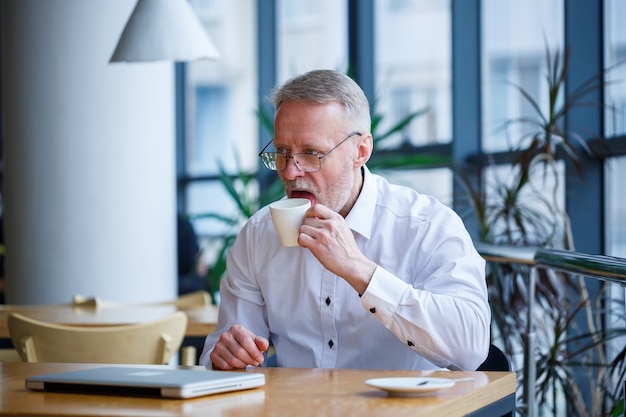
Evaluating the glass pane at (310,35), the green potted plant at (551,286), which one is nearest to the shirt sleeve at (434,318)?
the green potted plant at (551,286)

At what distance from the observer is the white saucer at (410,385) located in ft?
5.32

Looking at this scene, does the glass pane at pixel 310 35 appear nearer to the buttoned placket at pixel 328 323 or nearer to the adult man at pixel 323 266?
the adult man at pixel 323 266

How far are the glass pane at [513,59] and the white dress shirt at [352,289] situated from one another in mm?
2492

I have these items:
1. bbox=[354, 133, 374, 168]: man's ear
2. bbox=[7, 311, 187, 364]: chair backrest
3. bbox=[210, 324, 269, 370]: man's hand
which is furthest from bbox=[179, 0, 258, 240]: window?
bbox=[210, 324, 269, 370]: man's hand

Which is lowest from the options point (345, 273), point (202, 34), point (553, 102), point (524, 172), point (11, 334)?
point (11, 334)

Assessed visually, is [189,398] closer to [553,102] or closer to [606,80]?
[553,102]

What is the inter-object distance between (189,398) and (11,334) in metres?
1.76

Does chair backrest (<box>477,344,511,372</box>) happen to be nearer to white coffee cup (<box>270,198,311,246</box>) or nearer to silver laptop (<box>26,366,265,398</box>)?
white coffee cup (<box>270,198,311,246</box>)

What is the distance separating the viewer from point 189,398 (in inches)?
64.6

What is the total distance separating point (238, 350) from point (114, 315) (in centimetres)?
192

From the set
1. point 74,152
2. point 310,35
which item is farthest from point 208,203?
point 74,152

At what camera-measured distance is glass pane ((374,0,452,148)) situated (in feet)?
19.6

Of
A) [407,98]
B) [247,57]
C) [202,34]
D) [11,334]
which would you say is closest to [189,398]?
[11,334]

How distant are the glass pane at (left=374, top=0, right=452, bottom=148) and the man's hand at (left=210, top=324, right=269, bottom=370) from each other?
3.80 meters
